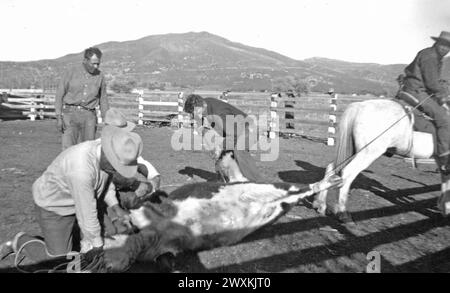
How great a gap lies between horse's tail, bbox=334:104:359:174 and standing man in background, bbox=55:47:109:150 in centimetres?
381

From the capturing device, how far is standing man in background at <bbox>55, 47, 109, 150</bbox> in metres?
6.03

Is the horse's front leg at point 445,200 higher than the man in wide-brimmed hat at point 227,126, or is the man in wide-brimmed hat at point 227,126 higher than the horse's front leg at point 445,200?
the man in wide-brimmed hat at point 227,126

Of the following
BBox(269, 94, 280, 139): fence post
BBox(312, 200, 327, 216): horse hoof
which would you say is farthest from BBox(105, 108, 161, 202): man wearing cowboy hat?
BBox(269, 94, 280, 139): fence post

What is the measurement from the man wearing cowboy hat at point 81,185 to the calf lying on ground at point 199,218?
398 mm

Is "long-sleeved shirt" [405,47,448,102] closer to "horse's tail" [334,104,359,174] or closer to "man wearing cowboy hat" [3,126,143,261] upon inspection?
"horse's tail" [334,104,359,174]

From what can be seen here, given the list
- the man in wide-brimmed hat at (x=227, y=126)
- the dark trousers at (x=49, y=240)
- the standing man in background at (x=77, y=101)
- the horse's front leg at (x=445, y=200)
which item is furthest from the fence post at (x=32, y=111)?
the horse's front leg at (x=445, y=200)

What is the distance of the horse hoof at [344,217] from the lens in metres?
5.29

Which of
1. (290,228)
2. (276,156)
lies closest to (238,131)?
(290,228)

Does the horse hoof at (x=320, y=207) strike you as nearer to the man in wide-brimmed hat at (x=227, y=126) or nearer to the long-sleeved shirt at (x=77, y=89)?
the man in wide-brimmed hat at (x=227, y=126)

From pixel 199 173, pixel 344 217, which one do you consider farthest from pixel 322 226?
pixel 199 173

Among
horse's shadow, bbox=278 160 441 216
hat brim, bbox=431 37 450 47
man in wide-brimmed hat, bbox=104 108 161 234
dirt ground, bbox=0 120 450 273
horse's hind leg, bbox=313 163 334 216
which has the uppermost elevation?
hat brim, bbox=431 37 450 47

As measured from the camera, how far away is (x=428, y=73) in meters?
5.68

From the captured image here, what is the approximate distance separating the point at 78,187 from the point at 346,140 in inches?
160

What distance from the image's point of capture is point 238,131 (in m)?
6.04
